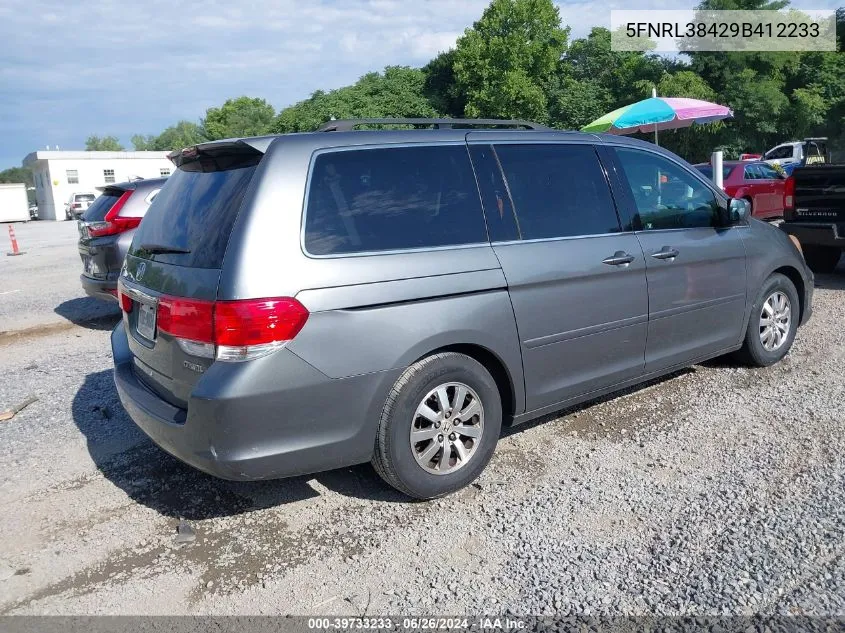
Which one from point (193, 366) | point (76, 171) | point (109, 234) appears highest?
point (76, 171)

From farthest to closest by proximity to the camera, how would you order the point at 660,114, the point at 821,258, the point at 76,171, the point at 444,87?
the point at 76,171
the point at 444,87
the point at 660,114
the point at 821,258

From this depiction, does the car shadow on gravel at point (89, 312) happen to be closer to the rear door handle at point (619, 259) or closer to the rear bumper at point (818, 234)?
the rear door handle at point (619, 259)

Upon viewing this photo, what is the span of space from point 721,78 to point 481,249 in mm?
40494

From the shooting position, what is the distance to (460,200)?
3717 mm

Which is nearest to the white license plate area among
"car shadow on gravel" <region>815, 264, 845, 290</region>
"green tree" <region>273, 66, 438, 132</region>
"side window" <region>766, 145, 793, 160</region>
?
"car shadow on gravel" <region>815, 264, 845, 290</region>

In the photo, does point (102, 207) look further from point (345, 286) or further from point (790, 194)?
point (790, 194)

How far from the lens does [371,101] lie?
49375 millimetres

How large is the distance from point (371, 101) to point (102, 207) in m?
43.5

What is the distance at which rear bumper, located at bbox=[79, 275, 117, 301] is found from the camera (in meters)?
7.60

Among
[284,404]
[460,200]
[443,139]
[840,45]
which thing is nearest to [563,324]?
[460,200]

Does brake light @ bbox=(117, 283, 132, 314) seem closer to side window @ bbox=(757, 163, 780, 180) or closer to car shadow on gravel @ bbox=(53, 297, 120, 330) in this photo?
car shadow on gravel @ bbox=(53, 297, 120, 330)

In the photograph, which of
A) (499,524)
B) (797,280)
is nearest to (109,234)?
(499,524)

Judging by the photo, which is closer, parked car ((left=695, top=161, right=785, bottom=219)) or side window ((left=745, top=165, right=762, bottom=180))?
parked car ((left=695, top=161, right=785, bottom=219))

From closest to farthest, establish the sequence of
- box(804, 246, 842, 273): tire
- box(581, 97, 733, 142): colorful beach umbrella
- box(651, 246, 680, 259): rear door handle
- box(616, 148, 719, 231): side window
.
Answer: box(651, 246, 680, 259): rear door handle
box(616, 148, 719, 231): side window
box(804, 246, 842, 273): tire
box(581, 97, 733, 142): colorful beach umbrella
